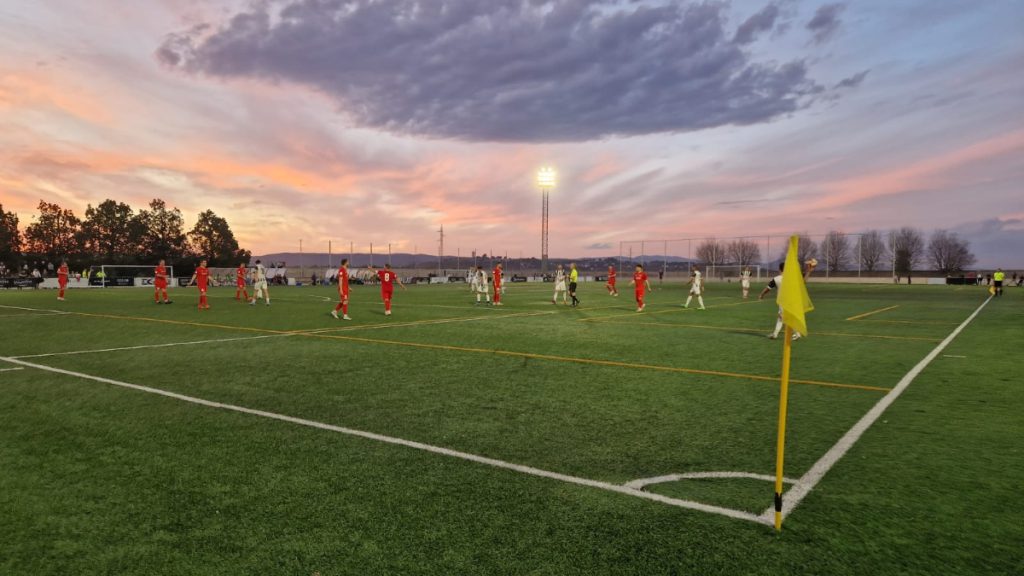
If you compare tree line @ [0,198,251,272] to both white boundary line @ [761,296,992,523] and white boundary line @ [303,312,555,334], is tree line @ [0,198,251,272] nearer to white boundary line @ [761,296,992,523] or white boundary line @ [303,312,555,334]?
white boundary line @ [303,312,555,334]

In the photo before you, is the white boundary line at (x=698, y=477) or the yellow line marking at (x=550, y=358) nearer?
the white boundary line at (x=698, y=477)

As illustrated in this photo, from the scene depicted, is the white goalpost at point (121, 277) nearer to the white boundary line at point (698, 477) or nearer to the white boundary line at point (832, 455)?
the white boundary line at point (698, 477)

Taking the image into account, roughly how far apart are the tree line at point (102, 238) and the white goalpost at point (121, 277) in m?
31.7

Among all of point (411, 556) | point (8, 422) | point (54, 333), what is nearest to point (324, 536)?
point (411, 556)

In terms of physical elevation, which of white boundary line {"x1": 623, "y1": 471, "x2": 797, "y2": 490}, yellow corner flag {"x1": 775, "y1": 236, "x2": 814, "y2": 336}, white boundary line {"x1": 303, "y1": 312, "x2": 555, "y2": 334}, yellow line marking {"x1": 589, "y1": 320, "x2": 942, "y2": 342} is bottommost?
white boundary line {"x1": 303, "y1": 312, "x2": 555, "y2": 334}

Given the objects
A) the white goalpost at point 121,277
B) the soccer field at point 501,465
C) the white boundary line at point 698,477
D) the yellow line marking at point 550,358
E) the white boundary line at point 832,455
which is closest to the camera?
Answer: the soccer field at point 501,465

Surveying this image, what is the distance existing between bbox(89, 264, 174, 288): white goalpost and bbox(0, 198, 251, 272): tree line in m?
31.7

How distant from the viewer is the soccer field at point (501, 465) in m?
3.29

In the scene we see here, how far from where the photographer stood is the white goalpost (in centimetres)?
5100

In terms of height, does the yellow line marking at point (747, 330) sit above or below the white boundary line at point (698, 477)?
below

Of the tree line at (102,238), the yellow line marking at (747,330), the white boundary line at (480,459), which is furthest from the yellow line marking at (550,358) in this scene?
the tree line at (102,238)

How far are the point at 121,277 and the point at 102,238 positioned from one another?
46.8 metres

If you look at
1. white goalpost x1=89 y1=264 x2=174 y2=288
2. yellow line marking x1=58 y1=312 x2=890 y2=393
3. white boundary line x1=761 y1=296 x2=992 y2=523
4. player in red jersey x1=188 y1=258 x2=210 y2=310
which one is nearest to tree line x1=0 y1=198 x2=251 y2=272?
white goalpost x1=89 y1=264 x2=174 y2=288

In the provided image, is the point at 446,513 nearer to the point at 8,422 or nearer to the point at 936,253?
the point at 8,422
